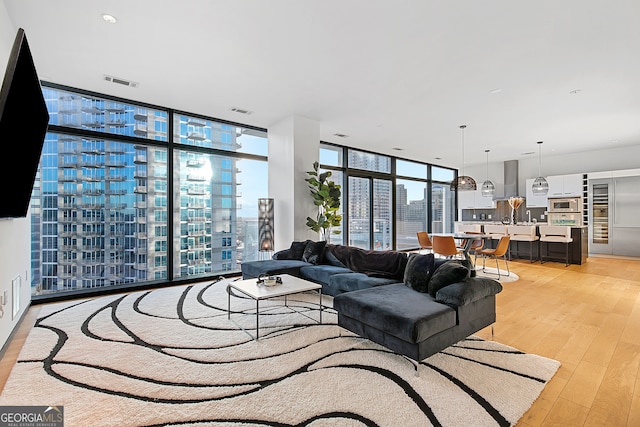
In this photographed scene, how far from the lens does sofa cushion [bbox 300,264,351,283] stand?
4148mm

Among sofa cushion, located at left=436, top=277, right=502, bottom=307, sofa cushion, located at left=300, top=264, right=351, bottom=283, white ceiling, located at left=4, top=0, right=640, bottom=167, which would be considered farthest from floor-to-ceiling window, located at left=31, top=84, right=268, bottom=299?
sofa cushion, located at left=436, top=277, right=502, bottom=307

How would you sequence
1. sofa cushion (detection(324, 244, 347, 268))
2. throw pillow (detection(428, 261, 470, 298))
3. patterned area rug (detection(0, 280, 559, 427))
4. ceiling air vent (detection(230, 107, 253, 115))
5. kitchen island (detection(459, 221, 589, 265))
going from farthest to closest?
kitchen island (detection(459, 221, 589, 265))
ceiling air vent (detection(230, 107, 253, 115))
sofa cushion (detection(324, 244, 347, 268))
throw pillow (detection(428, 261, 470, 298))
patterned area rug (detection(0, 280, 559, 427))

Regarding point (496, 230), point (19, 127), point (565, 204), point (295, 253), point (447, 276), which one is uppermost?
point (19, 127)

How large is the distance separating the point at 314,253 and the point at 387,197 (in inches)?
178

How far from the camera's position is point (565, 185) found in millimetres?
8523

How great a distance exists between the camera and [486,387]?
212 centimetres

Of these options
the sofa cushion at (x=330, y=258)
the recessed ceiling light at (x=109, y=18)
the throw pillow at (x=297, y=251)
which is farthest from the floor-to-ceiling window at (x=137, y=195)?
the recessed ceiling light at (x=109, y=18)

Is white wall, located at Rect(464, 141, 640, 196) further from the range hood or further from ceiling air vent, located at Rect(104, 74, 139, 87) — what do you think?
ceiling air vent, located at Rect(104, 74, 139, 87)

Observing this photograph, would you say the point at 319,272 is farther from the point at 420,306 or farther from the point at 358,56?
the point at 358,56

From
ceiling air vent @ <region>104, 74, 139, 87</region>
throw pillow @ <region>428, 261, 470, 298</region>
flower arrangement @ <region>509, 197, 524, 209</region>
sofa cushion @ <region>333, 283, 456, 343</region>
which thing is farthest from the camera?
flower arrangement @ <region>509, 197, 524, 209</region>

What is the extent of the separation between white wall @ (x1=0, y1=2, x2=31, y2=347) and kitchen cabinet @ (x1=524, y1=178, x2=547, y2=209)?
1100cm

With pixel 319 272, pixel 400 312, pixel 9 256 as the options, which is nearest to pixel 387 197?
pixel 319 272

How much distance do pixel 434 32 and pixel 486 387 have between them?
3134 millimetres

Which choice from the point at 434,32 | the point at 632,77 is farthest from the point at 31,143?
the point at 632,77
